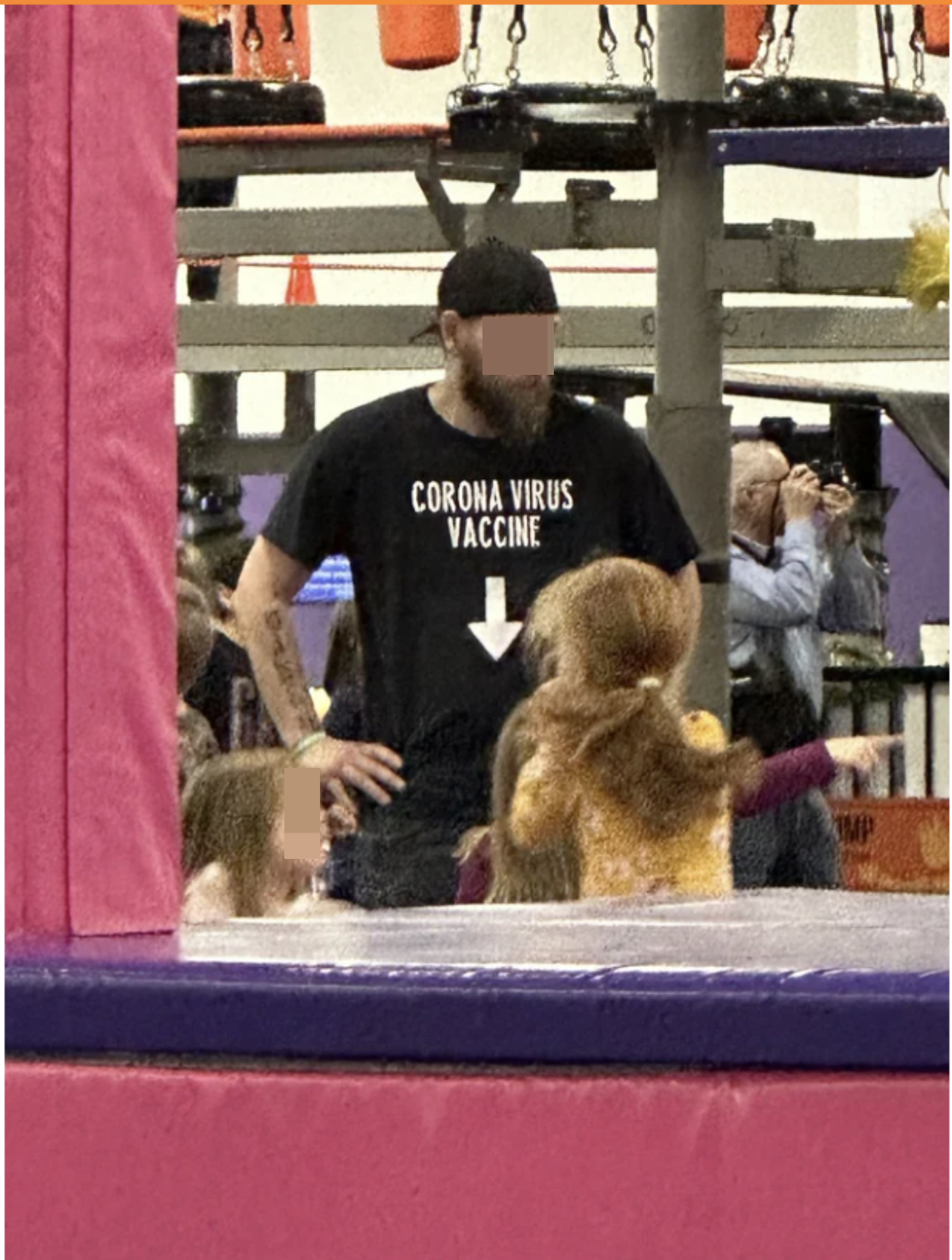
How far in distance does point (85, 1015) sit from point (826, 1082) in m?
0.26

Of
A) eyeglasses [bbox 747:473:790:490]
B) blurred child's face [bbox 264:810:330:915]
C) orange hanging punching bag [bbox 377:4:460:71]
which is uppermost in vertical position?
orange hanging punching bag [bbox 377:4:460:71]

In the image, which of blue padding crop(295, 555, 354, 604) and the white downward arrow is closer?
the white downward arrow

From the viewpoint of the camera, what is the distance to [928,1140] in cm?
82

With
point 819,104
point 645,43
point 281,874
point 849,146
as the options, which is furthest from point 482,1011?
point 645,43

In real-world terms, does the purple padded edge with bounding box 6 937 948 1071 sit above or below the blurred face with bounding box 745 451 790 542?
below

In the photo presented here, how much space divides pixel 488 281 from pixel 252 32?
1.41m

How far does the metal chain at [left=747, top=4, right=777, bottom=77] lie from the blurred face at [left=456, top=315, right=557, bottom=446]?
4.30 feet

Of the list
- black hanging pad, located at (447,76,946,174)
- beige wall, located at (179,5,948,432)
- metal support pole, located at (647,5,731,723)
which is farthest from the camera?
beige wall, located at (179,5,948,432)

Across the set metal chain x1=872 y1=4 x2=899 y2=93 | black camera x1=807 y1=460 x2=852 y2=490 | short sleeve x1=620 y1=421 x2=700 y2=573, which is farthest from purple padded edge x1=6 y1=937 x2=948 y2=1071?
black camera x1=807 y1=460 x2=852 y2=490

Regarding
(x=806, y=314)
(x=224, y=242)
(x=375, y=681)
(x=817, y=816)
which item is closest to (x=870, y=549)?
(x=806, y=314)

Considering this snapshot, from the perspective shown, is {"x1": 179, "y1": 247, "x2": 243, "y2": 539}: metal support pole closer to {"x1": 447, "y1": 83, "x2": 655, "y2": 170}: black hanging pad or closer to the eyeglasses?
{"x1": 447, "y1": 83, "x2": 655, "y2": 170}: black hanging pad

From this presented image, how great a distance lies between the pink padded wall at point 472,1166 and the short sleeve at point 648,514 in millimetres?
1232

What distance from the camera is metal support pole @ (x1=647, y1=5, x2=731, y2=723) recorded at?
274cm

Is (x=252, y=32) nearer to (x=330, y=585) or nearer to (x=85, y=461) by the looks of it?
(x=330, y=585)
